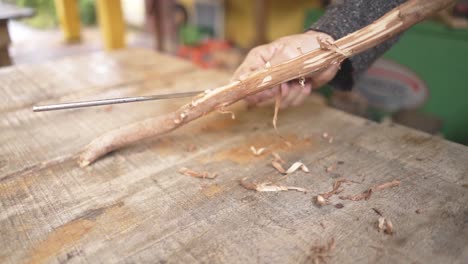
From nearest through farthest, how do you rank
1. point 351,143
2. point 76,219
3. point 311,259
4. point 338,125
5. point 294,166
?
point 311,259, point 76,219, point 294,166, point 351,143, point 338,125

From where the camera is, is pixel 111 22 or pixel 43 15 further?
pixel 43 15

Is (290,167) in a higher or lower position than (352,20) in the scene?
lower

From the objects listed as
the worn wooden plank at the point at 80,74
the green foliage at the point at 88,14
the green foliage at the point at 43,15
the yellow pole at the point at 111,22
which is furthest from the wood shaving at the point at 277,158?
the green foliage at the point at 88,14

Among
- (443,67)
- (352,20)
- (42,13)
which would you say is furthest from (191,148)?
(42,13)

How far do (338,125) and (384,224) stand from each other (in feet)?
1.57

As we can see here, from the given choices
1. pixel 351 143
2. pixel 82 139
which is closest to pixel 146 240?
pixel 82 139

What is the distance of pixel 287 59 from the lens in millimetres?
1053

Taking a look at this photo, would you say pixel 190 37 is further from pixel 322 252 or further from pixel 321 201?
pixel 322 252

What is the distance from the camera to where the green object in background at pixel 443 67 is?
6.65 feet

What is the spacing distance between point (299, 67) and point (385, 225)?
0.42 metres

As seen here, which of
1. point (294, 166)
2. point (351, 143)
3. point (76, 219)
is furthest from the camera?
point (351, 143)

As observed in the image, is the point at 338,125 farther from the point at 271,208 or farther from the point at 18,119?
the point at 18,119

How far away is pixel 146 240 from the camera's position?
0.68 meters

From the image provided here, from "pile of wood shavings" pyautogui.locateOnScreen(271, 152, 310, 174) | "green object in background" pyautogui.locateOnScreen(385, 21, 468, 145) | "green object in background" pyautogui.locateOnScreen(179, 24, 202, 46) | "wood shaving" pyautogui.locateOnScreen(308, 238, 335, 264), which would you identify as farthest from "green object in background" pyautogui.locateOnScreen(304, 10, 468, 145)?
"green object in background" pyautogui.locateOnScreen(179, 24, 202, 46)
